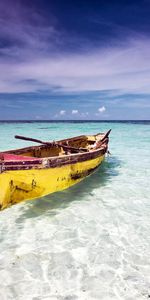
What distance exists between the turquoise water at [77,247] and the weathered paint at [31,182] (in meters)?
0.49

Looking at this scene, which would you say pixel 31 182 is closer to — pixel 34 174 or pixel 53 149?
pixel 34 174

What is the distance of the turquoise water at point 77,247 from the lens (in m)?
4.15

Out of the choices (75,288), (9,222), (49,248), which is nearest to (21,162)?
(9,222)

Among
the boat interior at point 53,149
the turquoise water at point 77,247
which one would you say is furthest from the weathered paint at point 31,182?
the boat interior at point 53,149

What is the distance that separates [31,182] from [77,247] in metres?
2.09

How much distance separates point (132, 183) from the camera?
1016cm

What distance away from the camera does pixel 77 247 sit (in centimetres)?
538

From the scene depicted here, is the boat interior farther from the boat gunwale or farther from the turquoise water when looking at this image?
the turquoise water

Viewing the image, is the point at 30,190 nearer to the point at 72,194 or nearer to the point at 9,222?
the point at 9,222

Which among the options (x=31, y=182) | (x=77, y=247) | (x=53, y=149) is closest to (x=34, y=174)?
(x=31, y=182)

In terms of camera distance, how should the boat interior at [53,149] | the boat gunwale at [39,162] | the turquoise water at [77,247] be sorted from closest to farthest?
the turquoise water at [77,247] < the boat gunwale at [39,162] < the boat interior at [53,149]

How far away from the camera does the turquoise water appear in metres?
4.15

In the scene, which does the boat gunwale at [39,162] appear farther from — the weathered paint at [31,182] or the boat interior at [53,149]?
the boat interior at [53,149]

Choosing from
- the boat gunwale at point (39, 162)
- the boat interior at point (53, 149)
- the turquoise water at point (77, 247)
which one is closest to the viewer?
the turquoise water at point (77, 247)
